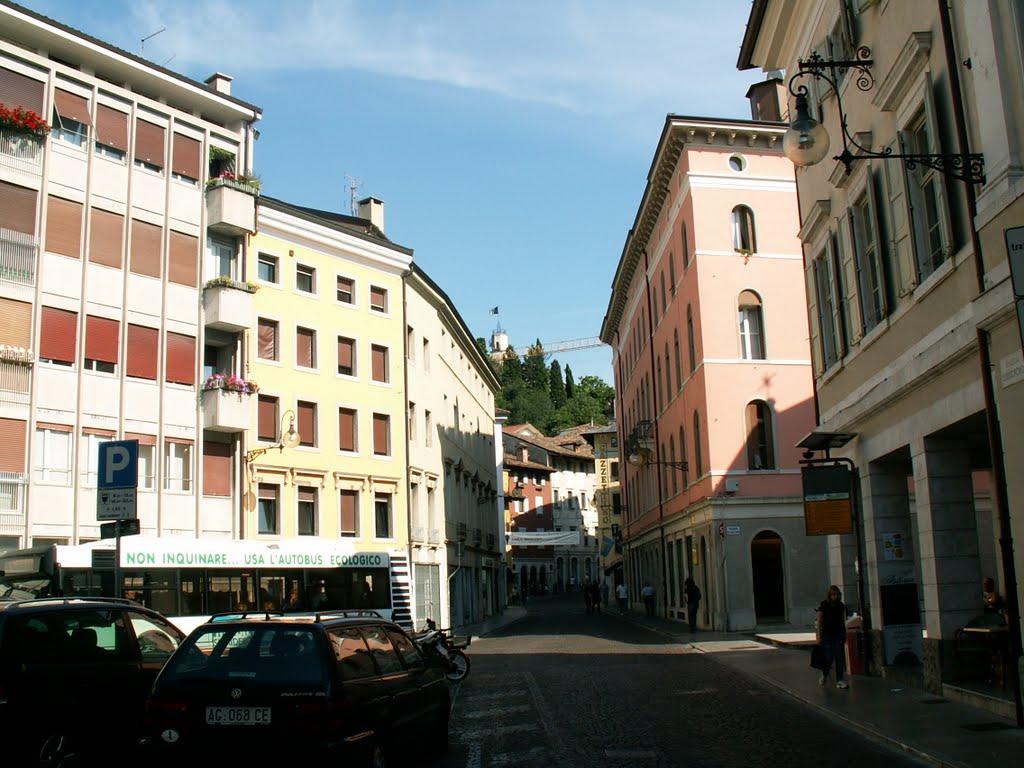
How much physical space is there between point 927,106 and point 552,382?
151330mm

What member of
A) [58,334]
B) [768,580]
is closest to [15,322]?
[58,334]

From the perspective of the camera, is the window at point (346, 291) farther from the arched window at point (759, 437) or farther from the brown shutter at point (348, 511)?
the arched window at point (759, 437)

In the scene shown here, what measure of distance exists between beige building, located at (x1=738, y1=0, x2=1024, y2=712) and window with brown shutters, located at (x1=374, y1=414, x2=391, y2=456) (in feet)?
73.8

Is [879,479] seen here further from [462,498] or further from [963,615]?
[462,498]

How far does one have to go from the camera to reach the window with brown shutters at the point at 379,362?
4197cm

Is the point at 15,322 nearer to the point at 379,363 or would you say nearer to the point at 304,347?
the point at 304,347

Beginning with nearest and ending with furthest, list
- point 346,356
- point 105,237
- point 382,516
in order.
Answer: point 105,237 → point 346,356 → point 382,516

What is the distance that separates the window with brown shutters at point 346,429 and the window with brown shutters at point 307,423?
1.24 metres

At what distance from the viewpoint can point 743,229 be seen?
37.2 m

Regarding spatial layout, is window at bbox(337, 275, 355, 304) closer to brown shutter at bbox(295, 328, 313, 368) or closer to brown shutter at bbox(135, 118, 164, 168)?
brown shutter at bbox(295, 328, 313, 368)

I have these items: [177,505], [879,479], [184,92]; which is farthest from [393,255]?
[879,479]

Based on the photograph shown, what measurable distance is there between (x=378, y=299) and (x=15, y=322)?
15990mm

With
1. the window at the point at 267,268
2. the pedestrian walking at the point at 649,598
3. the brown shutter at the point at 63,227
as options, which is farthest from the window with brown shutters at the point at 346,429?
the pedestrian walking at the point at 649,598

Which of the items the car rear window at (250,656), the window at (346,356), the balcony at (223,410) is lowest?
the car rear window at (250,656)
